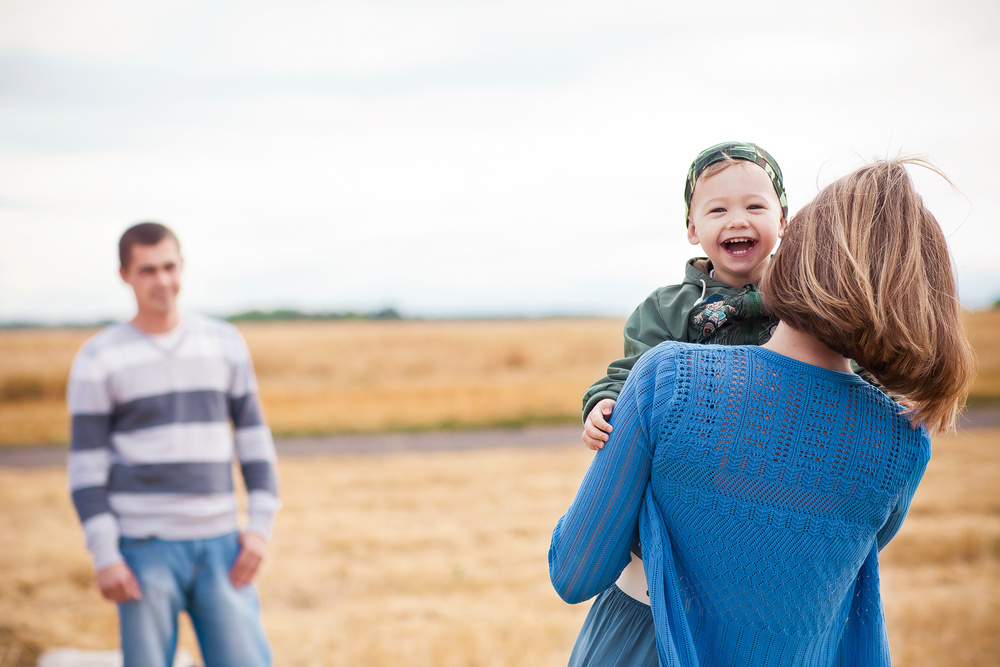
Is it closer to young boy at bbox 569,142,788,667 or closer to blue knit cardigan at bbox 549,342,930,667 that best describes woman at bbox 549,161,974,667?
blue knit cardigan at bbox 549,342,930,667

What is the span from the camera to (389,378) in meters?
27.6

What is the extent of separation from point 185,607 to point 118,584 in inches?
11.4

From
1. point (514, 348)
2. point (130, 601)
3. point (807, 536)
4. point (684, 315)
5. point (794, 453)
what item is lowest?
point (514, 348)

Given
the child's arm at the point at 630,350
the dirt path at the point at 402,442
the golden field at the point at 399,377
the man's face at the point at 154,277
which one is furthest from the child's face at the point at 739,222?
the golden field at the point at 399,377

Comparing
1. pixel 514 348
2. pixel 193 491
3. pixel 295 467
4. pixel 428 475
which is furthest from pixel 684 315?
pixel 514 348

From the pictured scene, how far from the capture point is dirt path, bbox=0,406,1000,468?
1468 cm

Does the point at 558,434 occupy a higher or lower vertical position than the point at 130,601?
lower

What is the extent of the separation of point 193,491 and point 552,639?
3.13m

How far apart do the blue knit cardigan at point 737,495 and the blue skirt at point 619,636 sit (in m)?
0.13

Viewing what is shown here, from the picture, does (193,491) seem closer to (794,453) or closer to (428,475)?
(794,453)

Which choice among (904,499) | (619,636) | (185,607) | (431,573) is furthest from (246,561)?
(431,573)

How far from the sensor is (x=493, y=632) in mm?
5289

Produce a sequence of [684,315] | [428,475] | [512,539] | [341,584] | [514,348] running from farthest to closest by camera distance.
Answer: [514,348], [428,475], [512,539], [341,584], [684,315]

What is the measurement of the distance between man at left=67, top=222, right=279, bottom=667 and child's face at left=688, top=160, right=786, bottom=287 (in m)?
2.32
